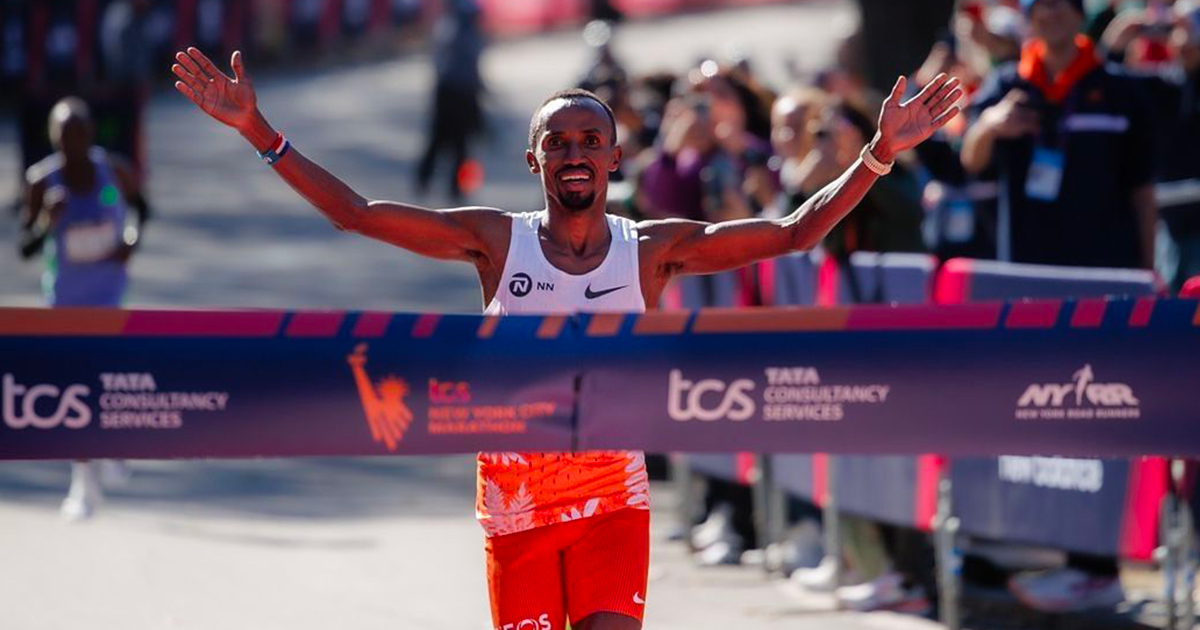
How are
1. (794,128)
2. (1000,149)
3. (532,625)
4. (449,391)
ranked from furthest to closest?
(794,128), (1000,149), (449,391), (532,625)

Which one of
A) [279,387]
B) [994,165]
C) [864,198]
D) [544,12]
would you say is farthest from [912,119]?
[544,12]

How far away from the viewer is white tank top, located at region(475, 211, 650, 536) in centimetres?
629

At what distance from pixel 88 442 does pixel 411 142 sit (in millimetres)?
23677

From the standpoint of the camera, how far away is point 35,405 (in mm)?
6168

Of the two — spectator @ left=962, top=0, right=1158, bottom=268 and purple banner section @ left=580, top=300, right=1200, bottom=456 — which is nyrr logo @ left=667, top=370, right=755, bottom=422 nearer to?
purple banner section @ left=580, top=300, right=1200, bottom=456

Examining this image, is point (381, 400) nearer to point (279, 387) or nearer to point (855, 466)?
point (279, 387)

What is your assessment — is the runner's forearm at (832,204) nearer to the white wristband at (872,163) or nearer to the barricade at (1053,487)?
the white wristband at (872,163)

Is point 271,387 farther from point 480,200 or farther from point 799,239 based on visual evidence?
point 480,200

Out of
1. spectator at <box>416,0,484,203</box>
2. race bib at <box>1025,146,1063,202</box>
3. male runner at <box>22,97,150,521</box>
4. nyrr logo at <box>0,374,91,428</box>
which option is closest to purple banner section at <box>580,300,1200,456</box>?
nyrr logo at <box>0,374,91,428</box>

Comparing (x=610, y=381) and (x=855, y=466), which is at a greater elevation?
A: (x=610, y=381)

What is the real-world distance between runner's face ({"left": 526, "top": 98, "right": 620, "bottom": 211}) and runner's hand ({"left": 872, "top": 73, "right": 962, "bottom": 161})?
0.71m

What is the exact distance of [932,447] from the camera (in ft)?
21.5

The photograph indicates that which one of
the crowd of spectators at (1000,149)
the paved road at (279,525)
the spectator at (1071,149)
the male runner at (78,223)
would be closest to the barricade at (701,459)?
the paved road at (279,525)

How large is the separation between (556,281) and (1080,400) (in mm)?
1488
